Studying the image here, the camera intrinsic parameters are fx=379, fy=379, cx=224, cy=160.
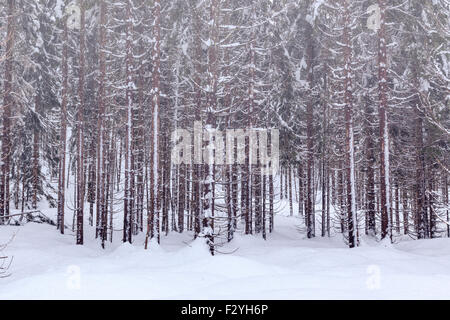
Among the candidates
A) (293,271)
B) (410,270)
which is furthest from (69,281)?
(410,270)

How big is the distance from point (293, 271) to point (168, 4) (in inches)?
584

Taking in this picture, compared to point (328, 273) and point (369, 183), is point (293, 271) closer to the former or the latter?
point (328, 273)

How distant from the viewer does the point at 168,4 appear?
19.1 m

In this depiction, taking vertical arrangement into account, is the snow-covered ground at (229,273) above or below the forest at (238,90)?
below

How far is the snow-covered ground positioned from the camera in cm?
782

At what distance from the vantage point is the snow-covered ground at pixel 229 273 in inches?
308

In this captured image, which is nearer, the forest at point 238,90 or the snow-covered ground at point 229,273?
the snow-covered ground at point 229,273

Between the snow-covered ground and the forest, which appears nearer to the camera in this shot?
the snow-covered ground

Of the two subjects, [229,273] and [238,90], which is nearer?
[229,273]

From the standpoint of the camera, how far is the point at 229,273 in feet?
32.6

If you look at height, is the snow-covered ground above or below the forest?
below

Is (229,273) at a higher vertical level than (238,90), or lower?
lower
